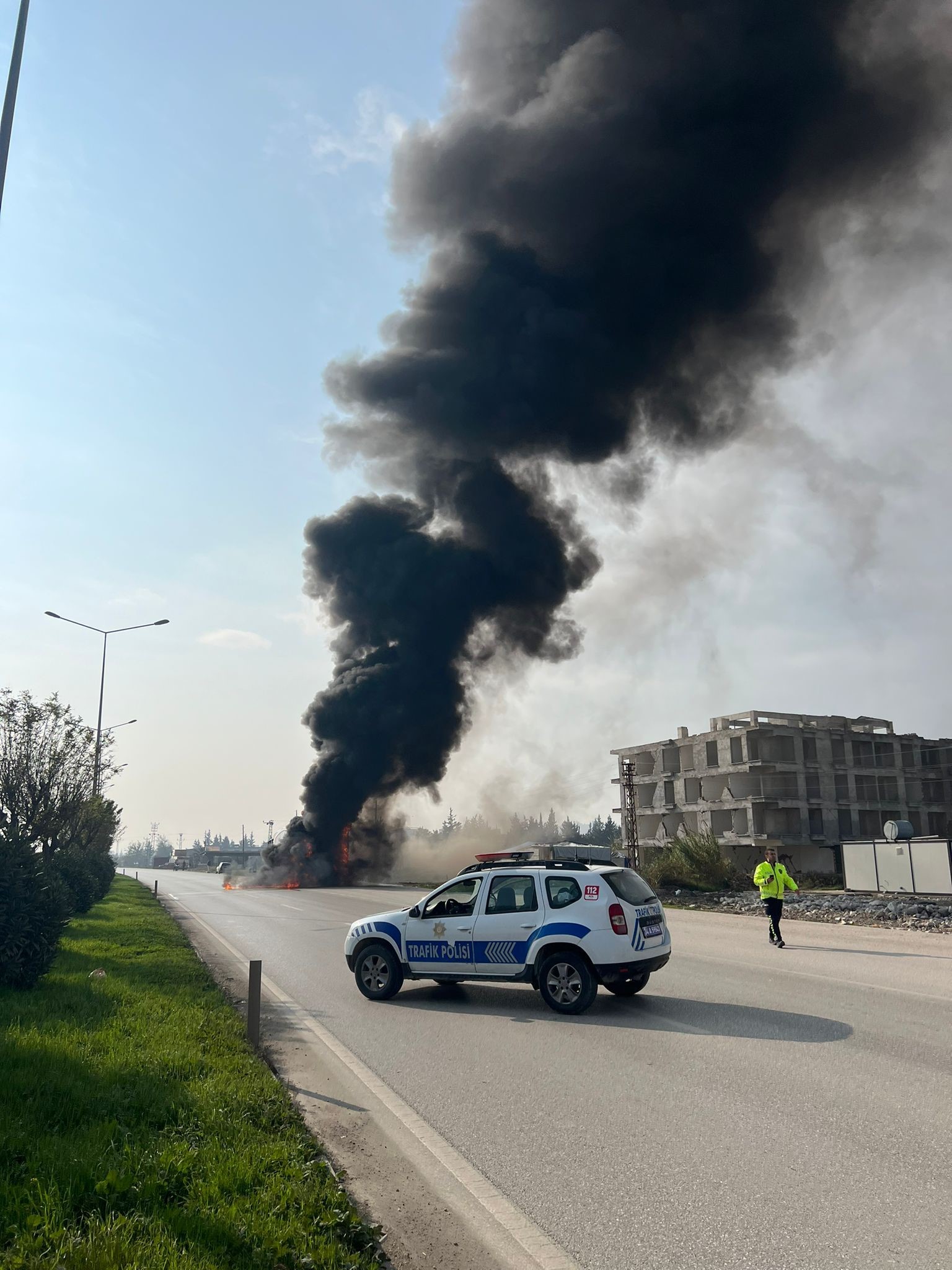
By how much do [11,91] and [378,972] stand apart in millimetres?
11096

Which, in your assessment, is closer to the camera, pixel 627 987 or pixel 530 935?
pixel 530 935

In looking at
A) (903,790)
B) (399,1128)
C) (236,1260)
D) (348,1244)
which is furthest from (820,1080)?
(903,790)

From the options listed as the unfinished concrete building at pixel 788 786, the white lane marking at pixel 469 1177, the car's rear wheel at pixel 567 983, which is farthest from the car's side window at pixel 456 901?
the unfinished concrete building at pixel 788 786

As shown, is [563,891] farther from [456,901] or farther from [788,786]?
[788,786]

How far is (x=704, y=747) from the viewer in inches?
2467

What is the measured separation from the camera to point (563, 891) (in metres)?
10.2

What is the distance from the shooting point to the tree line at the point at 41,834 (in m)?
10.8

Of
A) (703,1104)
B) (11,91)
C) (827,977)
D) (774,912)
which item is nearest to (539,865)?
(703,1104)

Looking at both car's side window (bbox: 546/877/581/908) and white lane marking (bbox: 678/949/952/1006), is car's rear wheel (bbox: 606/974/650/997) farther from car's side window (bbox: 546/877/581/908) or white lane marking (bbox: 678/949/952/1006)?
white lane marking (bbox: 678/949/952/1006)

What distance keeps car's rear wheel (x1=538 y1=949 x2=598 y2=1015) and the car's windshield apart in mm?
814

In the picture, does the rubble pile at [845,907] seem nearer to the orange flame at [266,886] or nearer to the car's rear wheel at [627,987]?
the car's rear wheel at [627,987]

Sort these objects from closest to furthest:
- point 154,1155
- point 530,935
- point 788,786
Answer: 1. point 154,1155
2. point 530,935
3. point 788,786

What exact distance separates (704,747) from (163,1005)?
5621 centimetres

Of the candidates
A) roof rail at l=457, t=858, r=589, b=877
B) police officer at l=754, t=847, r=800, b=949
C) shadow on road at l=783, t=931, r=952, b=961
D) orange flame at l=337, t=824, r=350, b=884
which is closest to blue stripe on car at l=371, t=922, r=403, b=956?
roof rail at l=457, t=858, r=589, b=877
